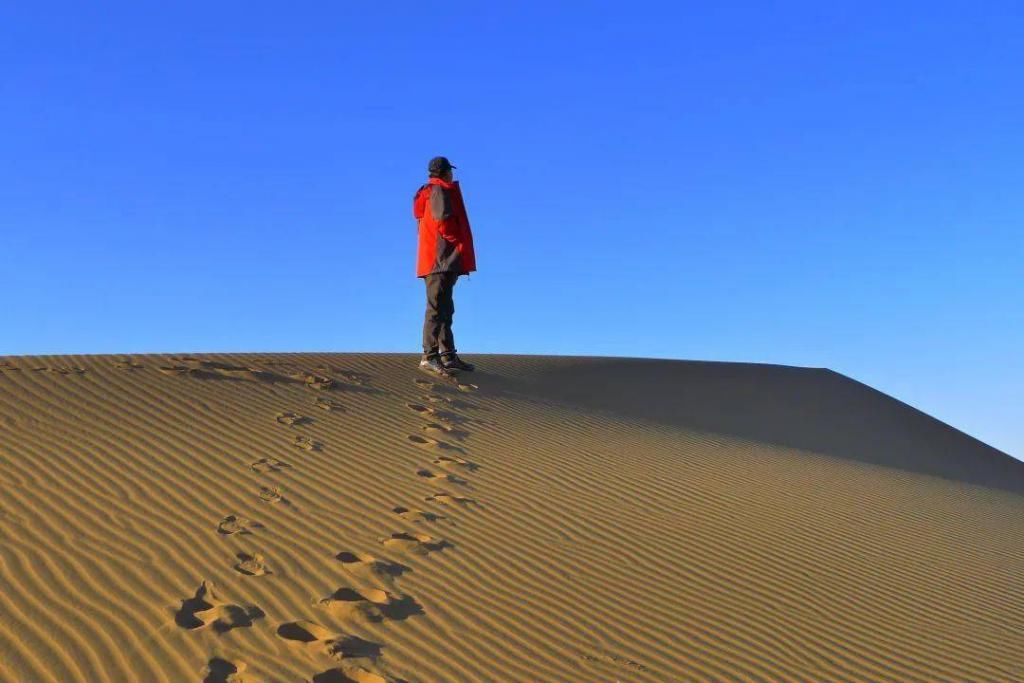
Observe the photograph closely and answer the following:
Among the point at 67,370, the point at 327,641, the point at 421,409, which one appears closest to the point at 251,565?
the point at 327,641

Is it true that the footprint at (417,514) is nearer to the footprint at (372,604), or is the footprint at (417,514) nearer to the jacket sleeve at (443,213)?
the footprint at (372,604)

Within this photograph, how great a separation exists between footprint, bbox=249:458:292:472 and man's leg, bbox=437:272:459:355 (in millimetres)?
3764

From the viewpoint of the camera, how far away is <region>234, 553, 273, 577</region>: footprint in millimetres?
4965

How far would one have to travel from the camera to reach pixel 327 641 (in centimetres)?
433

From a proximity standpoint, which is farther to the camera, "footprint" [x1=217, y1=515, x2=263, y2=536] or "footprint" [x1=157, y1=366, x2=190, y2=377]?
"footprint" [x1=157, y1=366, x2=190, y2=377]

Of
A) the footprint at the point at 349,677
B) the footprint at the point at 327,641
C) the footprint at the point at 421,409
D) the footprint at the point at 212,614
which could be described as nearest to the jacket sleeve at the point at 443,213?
the footprint at the point at 421,409

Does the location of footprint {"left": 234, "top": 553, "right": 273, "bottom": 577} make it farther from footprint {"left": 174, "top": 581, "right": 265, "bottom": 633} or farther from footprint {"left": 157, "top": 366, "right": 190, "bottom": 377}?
footprint {"left": 157, "top": 366, "right": 190, "bottom": 377}

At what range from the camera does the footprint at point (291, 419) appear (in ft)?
27.7

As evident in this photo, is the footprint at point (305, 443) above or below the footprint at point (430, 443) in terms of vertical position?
below

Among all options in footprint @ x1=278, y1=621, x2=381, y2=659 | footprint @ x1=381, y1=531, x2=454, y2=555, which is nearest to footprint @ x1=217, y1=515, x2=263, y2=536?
footprint @ x1=381, y1=531, x2=454, y2=555

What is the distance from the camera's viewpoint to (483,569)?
5.65 meters

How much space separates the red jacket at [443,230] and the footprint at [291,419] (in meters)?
2.43

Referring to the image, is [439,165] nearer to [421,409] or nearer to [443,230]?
[443,230]

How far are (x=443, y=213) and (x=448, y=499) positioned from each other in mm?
4010
